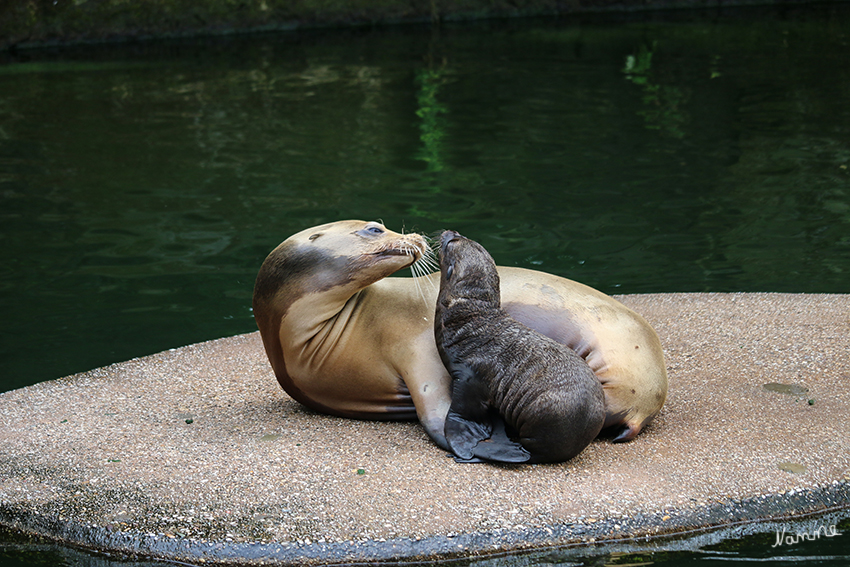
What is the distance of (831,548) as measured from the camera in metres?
3.34

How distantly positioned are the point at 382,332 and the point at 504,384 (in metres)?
0.70

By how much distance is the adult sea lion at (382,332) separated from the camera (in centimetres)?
407

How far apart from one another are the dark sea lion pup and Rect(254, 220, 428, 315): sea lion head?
283mm

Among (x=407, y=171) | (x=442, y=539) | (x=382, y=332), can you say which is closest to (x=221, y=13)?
(x=407, y=171)

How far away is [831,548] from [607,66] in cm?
1681

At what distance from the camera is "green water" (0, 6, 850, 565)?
7629 mm

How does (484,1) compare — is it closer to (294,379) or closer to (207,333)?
(207,333)

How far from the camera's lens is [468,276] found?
13.5 ft

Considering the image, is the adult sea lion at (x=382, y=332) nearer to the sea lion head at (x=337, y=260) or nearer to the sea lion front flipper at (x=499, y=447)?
the sea lion head at (x=337, y=260)

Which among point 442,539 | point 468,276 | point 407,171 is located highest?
point 468,276

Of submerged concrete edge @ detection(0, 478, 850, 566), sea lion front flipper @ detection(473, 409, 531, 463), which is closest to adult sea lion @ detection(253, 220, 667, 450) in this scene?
sea lion front flipper @ detection(473, 409, 531, 463)

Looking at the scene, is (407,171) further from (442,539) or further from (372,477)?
(442,539)

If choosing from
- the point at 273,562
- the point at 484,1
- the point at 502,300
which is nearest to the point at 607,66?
the point at 484,1

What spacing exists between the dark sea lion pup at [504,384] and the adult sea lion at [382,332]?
17 centimetres
